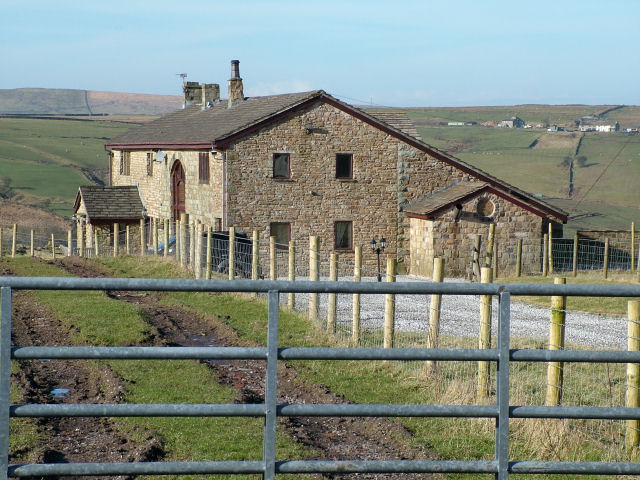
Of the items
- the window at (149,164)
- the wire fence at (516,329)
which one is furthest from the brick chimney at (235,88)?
the wire fence at (516,329)

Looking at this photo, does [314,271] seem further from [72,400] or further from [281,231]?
[281,231]

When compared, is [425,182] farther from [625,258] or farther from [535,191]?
[535,191]

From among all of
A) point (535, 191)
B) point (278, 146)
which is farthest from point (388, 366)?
point (535, 191)

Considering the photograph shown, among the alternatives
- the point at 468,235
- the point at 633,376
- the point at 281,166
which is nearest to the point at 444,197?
the point at 468,235

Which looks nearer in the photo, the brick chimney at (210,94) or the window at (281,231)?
the window at (281,231)

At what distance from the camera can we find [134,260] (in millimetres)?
27828

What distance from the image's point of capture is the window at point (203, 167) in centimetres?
3409

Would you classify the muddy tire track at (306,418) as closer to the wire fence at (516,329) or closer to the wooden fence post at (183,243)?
the wire fence at (516,329)

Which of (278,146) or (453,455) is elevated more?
(278,146)

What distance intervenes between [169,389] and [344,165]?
24061 millimetres

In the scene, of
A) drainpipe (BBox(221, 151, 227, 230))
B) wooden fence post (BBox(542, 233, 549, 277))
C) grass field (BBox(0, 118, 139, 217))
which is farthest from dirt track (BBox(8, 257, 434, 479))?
grass field (BBox(0, 118, 139, 217))

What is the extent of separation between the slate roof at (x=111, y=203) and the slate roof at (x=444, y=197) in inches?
549

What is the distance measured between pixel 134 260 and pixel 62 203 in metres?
51.9

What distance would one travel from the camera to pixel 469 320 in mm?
18703
